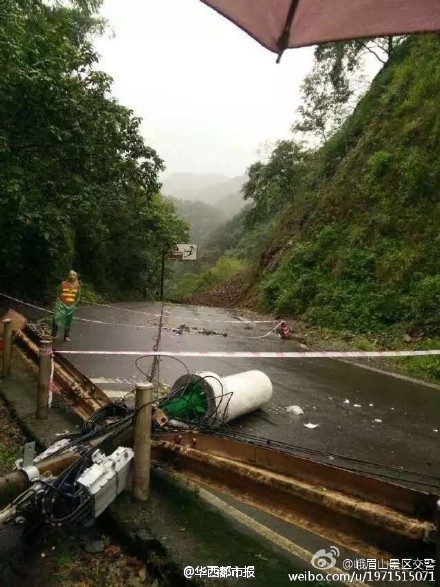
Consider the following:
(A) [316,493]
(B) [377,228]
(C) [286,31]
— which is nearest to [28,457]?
(A) [316,493]

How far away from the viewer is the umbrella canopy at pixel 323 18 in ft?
7.64

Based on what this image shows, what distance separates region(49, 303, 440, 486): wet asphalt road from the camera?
5582 mm

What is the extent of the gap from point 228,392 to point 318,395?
2660 mm

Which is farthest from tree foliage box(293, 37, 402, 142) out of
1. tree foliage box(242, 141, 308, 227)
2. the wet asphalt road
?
the wet asphalt road

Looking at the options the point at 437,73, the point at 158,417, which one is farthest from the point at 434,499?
the point at 437,73

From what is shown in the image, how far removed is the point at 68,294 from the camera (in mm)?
9891

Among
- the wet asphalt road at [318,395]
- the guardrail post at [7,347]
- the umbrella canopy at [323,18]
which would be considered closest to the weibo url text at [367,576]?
the wet asphalt road at [318,395]

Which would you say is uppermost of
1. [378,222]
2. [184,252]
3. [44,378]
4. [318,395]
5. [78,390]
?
[378,222]

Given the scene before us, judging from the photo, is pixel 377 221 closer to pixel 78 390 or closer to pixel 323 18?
pixel 78 390

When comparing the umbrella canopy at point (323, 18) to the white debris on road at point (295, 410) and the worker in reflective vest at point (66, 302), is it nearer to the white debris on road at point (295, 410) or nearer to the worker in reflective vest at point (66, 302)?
the white debris on road at point (295, 410)

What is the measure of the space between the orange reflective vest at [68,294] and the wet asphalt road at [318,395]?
959 mm

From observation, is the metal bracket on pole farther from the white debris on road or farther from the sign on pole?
the sign on pole

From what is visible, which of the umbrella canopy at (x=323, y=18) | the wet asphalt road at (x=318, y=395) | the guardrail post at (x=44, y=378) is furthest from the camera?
the wet asphalt road at (x=318, y=395)

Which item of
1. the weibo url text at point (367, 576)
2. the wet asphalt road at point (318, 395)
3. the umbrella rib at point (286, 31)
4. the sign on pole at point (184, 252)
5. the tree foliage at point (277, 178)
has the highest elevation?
the tree foliage at point (277, 178)
